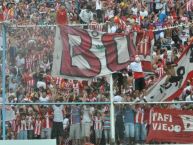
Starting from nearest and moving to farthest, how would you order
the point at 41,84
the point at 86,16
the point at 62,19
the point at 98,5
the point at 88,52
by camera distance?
the point at 88,52 < the point at 41,84 < the point at 62,19 < the point at 86,16 < the point at 98,5

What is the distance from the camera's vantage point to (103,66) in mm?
15352

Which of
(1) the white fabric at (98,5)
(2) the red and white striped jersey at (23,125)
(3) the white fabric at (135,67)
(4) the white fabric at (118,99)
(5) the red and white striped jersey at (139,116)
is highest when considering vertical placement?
(1) the white fabric at (98,5)

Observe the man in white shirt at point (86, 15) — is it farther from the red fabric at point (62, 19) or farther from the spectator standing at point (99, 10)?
the red fabric at point (62, 19)

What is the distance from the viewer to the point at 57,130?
16.0m

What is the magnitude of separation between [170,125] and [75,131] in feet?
6.54

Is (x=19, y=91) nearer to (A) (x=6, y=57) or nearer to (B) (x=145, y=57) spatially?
(A) (x=6, y=57)

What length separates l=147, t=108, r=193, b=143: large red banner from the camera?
1524cm

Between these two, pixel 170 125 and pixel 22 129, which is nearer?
pixel 170 125

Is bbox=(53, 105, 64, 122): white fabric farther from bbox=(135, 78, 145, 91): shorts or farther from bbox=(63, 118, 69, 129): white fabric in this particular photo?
bbox=(135, 78, 145, 91): shorts

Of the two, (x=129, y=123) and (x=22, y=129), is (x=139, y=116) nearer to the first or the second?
(x=129, y=123)

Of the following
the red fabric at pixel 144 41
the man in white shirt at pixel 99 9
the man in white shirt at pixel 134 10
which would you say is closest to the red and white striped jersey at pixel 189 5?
the man in white shirt at pixel 134 10

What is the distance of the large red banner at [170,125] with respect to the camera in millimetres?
15242

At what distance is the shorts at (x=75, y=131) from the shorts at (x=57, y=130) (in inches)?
9.5

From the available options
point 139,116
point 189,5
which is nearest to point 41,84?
point 139,116
